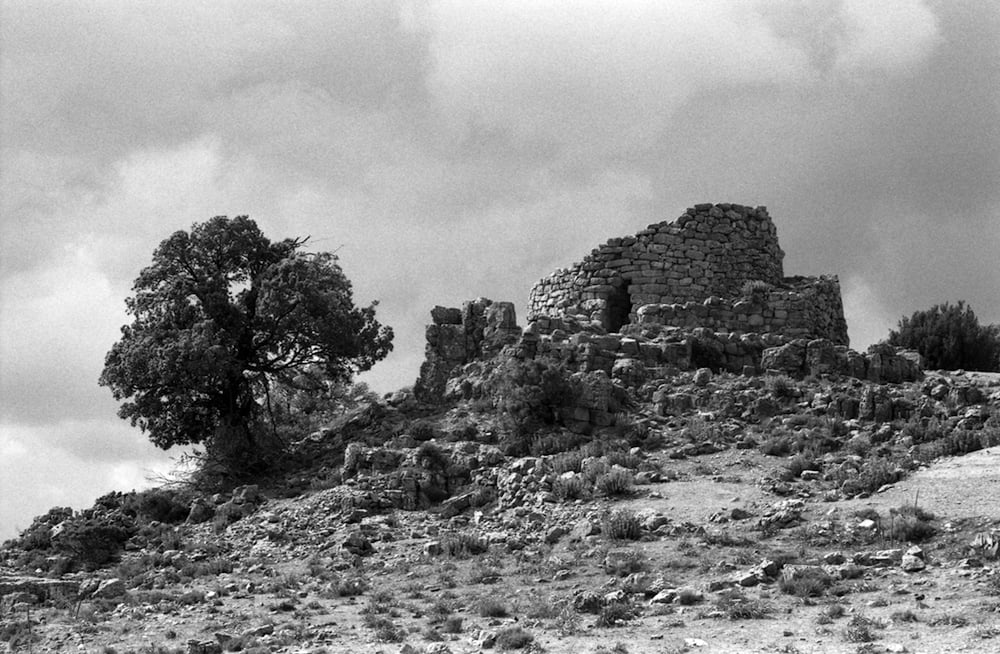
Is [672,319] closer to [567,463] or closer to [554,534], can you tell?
[567,463]

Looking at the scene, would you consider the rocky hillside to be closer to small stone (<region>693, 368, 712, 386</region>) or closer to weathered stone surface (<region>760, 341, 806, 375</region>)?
small stone (<region>693, 368, 712, 386</region>)

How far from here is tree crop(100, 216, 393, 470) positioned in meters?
26.6

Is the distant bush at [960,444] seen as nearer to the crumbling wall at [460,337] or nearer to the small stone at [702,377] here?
the small stone at [702,377]

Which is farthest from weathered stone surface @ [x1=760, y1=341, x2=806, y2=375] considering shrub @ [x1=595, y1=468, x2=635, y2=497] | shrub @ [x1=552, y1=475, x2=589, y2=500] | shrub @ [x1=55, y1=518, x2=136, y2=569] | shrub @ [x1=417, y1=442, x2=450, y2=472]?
shrub @ [x1=55, y1=518, x2=136, y2=569]

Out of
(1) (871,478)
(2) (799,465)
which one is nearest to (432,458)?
(2) (799,465)

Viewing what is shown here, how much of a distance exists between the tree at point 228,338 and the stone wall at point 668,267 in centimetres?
483

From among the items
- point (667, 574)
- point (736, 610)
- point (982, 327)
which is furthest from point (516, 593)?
point (982, 327)

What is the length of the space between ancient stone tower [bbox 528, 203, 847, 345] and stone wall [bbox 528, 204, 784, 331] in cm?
2

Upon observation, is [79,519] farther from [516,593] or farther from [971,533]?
[971,533]

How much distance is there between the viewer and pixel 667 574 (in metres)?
17.9

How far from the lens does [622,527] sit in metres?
19.7

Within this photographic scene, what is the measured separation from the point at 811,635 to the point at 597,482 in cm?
709

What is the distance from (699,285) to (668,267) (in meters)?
0.82

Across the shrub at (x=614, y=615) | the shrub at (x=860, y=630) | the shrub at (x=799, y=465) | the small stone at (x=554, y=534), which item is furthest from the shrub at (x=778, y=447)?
the shrub at (x=860, y=630)
